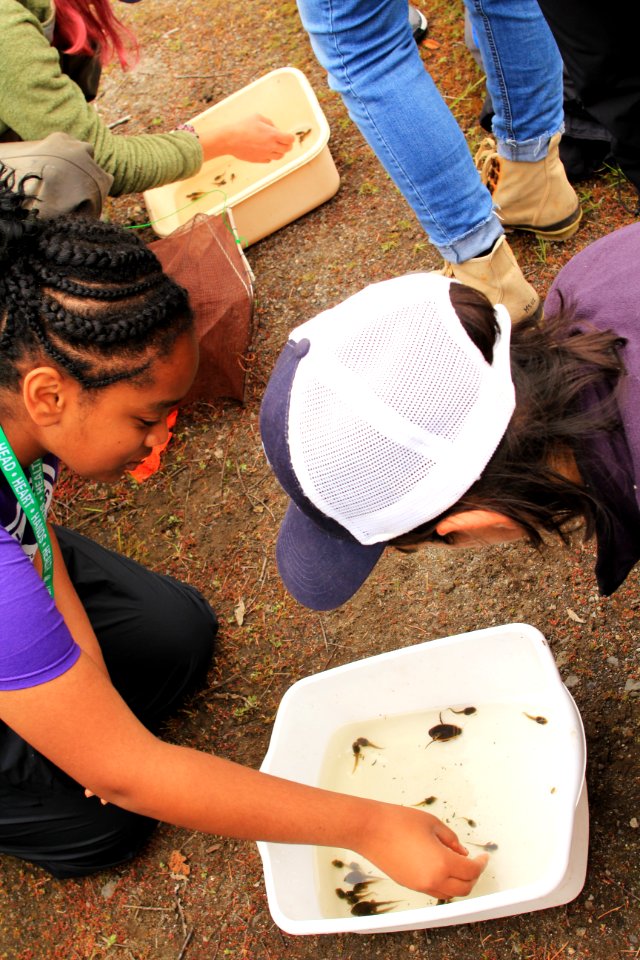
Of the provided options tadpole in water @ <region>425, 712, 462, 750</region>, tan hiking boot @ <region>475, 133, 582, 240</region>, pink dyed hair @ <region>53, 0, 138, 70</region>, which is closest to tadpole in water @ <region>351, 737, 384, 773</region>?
tadpole in water @ <region>425, 712, 462, 750</region>

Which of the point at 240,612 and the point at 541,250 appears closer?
the point at 240,612

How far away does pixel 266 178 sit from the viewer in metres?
2.46

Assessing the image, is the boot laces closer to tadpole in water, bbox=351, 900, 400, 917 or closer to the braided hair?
the braided hair

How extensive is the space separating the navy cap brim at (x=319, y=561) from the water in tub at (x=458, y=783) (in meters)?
0.51

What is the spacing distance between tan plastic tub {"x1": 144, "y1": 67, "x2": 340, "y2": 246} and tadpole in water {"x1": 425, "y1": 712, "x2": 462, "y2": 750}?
1.51 m

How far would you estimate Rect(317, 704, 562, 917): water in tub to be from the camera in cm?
151

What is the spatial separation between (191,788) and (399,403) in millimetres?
602

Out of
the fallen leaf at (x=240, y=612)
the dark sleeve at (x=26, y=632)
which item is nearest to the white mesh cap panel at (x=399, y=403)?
the dark sleeve at (x=26, y=632)

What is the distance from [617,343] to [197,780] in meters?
0.79

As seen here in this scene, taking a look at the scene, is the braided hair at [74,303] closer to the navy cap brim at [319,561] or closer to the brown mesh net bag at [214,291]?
the navy cap brim at [319,561]

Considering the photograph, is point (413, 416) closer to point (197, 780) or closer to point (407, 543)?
point (407, 543)

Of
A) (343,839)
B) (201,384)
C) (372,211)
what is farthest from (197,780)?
(372,211)

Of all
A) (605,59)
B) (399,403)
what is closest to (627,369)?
(399,403)

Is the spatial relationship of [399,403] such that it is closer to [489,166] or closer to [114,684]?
[114,684]
